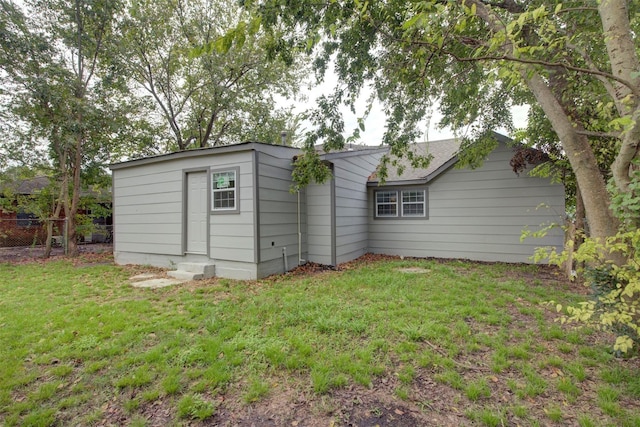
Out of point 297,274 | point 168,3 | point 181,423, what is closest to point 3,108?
point 168,3

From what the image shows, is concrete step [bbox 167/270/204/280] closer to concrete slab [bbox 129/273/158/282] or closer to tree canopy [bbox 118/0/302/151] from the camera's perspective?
concrete slab [bbox 129/273/158/282]

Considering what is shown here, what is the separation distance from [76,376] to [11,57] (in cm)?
1099

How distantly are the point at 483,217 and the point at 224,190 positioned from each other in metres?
7.02

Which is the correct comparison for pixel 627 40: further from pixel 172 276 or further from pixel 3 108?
pixel 3 108

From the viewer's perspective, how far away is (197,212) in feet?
23.9

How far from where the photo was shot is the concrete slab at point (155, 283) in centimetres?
582

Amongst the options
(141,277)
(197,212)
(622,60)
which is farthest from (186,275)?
(622,60)

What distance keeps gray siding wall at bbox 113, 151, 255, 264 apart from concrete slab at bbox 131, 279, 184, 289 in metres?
1.05

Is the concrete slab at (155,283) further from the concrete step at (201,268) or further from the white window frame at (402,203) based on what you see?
the white window frame at (402,203)

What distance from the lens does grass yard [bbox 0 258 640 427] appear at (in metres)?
2.20

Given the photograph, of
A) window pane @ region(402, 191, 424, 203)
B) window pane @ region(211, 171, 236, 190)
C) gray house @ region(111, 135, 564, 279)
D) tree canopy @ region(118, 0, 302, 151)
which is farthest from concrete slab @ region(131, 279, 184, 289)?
tree canopy @ region(118, 0, 302, 151)

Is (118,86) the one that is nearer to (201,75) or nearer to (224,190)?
(201,75)

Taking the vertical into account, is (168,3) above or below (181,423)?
above

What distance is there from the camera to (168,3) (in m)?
11.3
